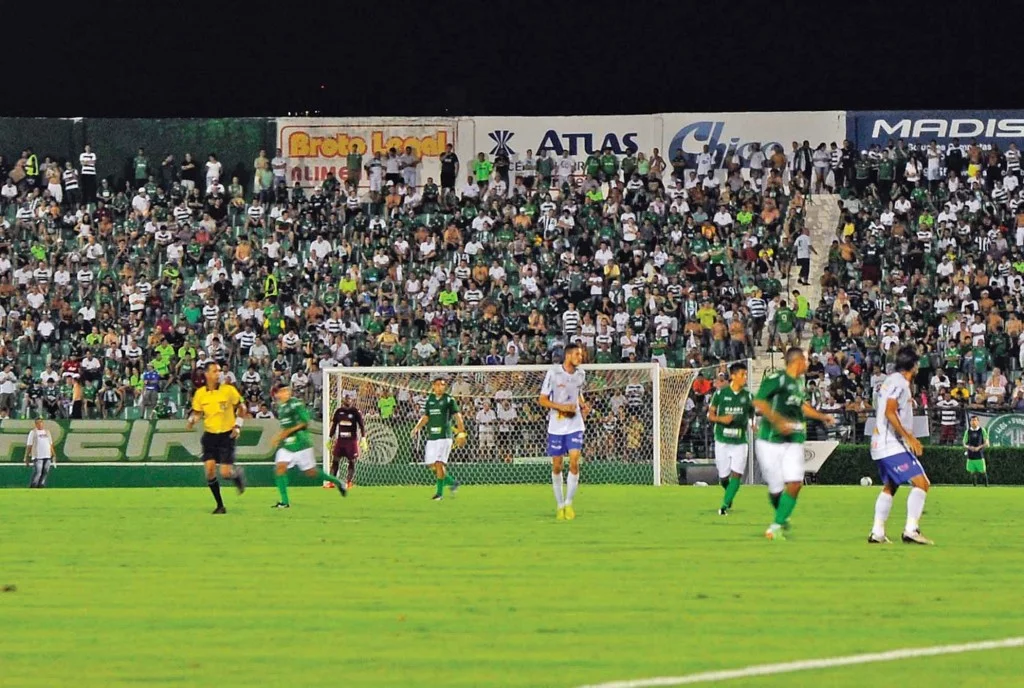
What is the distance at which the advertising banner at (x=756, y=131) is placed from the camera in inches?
2153

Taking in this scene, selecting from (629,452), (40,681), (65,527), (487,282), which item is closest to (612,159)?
(487,282)

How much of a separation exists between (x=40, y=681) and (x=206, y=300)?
38.9 m

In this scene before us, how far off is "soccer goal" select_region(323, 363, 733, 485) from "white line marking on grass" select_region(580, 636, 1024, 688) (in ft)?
89.0

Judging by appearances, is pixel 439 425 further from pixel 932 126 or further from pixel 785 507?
pixel 932 126

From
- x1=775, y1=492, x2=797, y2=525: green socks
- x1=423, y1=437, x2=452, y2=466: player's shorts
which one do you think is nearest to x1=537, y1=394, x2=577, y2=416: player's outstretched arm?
x1=775, y1=492, x2=797, y2=525: green socks

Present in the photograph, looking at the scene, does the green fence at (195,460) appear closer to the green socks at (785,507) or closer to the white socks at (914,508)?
the green socks at (785,507)

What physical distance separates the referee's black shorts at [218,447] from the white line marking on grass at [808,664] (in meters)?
16.2

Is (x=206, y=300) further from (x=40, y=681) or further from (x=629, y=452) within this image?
(x=40, y=681)

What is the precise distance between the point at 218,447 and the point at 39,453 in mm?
15713

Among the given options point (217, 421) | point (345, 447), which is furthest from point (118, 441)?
point (217, 421)

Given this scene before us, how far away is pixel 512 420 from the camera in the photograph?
3975cm

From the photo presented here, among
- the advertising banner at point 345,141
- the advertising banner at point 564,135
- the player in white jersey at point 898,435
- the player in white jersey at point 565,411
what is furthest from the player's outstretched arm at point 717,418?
the advertising banner at point 345,141

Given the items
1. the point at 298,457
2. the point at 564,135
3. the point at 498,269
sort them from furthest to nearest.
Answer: the point at 564,135
the point at 498,269
the point at 298,457

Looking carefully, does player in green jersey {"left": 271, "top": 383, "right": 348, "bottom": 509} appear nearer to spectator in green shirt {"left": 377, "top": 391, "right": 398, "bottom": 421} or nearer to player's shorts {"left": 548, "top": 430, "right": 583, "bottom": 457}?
player's shorts {"left": 548, "top": 430, "right": 583, "bottom": 457}
